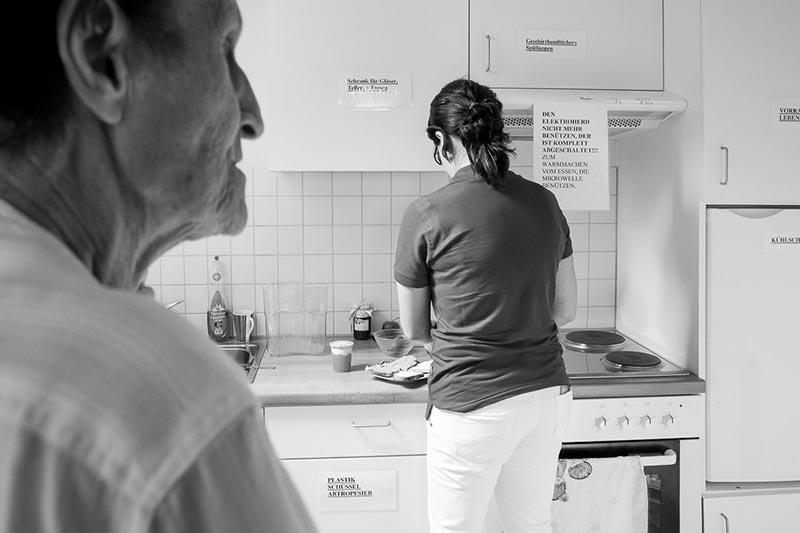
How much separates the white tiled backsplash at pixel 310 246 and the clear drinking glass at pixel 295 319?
0.45 feet

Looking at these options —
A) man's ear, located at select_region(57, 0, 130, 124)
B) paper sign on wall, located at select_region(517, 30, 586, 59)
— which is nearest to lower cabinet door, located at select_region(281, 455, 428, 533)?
paper sign on wall, located at select_region(517, 30, 586, 59)

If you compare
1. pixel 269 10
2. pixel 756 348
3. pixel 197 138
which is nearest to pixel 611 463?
pixel 756 348

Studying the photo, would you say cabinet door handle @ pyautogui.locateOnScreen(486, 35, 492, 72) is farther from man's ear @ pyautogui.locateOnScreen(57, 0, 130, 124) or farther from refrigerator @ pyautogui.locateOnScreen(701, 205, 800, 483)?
man's ear @ pyautogui.locateOnScreen(57, 0, 130, 124)

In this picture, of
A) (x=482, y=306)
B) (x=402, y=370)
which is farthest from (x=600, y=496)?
(x=482, y=306)

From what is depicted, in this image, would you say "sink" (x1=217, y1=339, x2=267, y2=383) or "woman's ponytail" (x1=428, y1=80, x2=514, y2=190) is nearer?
"woman's ponytail" (x1=428, y1=80, x2=514, y2=190)

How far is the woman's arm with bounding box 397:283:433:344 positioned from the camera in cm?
173

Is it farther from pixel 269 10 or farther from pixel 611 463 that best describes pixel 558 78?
pixel 611 463

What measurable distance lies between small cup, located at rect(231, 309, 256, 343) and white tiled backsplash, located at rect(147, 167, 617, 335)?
4 centimetres

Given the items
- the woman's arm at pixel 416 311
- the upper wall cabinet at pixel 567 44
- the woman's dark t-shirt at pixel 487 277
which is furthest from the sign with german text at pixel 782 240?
the woman's arm at pixel 416 311

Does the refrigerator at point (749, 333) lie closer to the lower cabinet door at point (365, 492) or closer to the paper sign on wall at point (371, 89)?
the lower cabinet door at point (365, 492)

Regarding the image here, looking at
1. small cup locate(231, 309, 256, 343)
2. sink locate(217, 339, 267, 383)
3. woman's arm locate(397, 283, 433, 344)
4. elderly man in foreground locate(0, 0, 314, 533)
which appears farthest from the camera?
small cup locate(231, 309, 256, 343)

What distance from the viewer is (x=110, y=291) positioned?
31 cm

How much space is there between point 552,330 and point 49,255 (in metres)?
1.52

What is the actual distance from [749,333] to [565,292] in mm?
648
